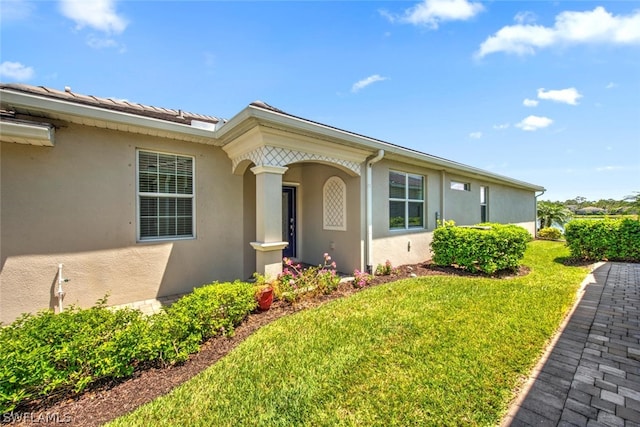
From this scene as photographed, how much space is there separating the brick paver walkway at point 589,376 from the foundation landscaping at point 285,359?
166 millimetres

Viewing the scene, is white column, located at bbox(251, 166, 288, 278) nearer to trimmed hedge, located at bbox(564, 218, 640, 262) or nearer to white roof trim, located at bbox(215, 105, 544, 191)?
white roof trim, located at bbox(215, 105, 544, 191)

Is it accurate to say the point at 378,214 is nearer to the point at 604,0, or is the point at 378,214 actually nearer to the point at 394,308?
the point at 394,308

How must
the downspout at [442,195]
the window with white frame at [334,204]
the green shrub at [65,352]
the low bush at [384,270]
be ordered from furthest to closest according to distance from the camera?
the downspout at [442,195] < the window with white frame at [334,204] < the low bush at [384,270] < the green shrub at [65,352]

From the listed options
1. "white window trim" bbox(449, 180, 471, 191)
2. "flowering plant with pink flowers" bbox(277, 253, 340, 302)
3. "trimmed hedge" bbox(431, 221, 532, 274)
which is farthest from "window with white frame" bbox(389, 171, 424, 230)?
"flowering plant with pink flowers" bbox(277, 253, 340, 302)

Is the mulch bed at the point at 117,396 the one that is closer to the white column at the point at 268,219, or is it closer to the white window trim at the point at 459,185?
the white column at the point at 268,219

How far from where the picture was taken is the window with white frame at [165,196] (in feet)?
17.5

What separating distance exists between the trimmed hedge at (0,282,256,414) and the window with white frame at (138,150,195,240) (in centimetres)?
247

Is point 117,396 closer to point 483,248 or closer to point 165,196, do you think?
point 165,196

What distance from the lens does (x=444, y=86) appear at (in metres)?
9.59

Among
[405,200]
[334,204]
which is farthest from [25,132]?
[405,200]

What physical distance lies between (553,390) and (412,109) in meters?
10.3

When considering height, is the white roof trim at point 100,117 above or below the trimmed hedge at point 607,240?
above

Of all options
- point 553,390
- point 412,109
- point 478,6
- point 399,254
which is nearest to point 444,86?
point 412,109

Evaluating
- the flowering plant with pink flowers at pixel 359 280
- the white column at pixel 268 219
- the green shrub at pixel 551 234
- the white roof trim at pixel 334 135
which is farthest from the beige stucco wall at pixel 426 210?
the green shrub at pixel 551 234
